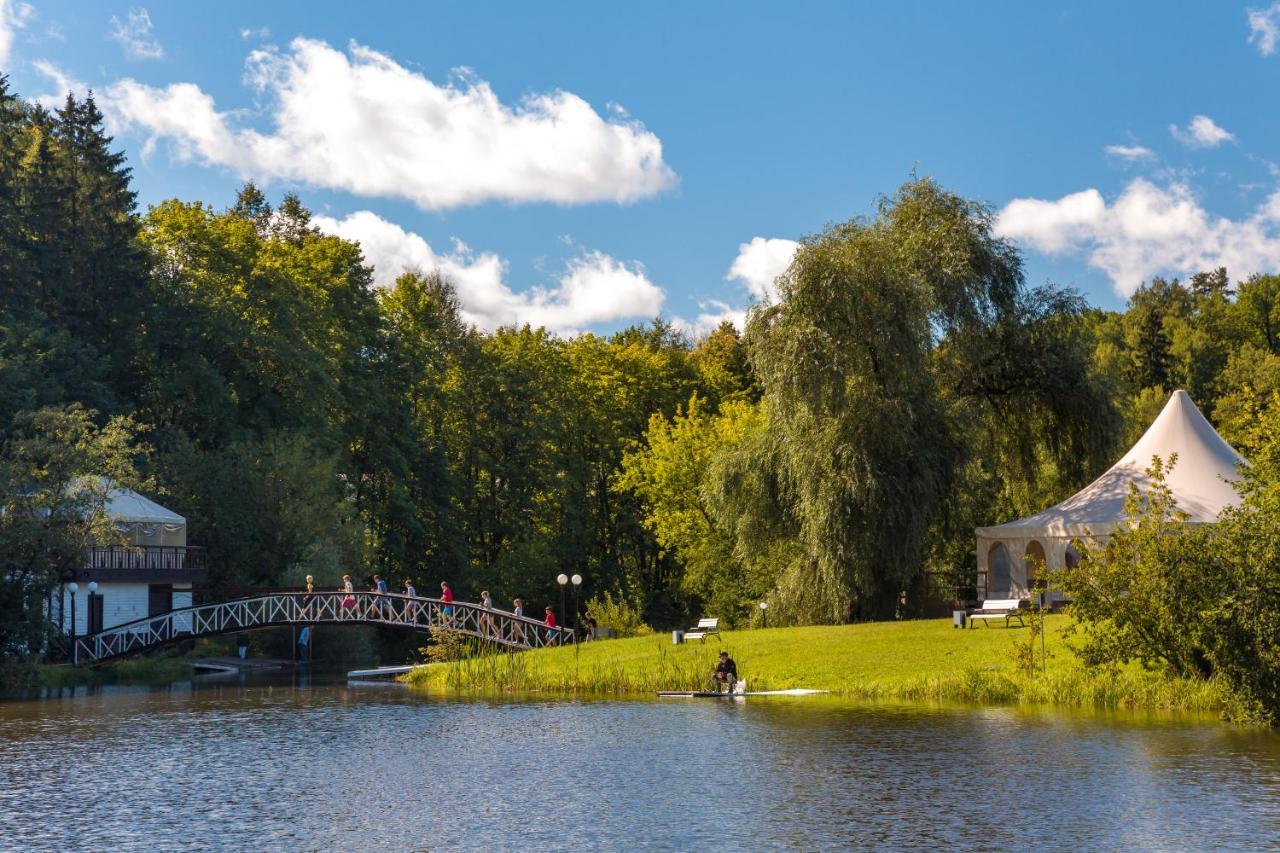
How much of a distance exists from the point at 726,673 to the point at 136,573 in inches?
1006

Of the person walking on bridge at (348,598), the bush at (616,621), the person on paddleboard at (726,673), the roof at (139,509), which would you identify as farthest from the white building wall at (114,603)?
the person on paddleboard at (726,673)

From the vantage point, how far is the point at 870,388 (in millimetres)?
40281

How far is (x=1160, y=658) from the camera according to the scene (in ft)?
91.6

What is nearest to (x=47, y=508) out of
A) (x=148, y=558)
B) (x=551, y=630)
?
(x=148, y=558)

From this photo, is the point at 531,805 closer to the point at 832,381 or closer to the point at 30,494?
the point at 832,381

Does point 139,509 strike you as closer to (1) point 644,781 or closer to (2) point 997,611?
(2) point 997,611

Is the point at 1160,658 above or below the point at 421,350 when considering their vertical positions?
below

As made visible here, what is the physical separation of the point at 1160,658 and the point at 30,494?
103 feet

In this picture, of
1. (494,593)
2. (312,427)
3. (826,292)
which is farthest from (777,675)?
(494,593)

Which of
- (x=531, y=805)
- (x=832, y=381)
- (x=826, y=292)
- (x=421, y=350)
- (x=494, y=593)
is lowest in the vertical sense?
(x=531, y=805)

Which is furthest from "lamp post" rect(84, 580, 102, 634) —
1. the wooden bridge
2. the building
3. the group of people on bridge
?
the group of people on bridge

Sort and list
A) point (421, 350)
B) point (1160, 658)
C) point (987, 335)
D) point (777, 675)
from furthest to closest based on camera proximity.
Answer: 1. point (421, 350)
2. point (987, 335)
3. point (777, 675)
4. point (1160, 658)

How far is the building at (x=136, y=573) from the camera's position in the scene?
49250 mm

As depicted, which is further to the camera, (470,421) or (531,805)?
(470,421)
